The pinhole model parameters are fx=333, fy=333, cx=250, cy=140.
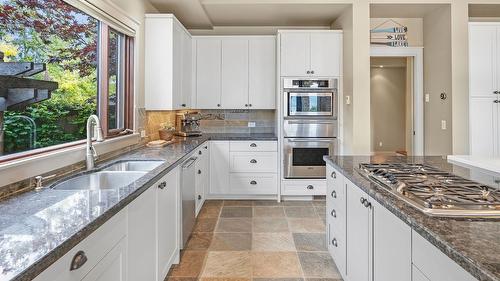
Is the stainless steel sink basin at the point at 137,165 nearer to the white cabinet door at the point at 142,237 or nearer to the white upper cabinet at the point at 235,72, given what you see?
the white cabinet door at the point at 142,237

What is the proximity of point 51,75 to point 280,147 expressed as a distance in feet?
9.75

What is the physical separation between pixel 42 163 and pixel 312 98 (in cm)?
334

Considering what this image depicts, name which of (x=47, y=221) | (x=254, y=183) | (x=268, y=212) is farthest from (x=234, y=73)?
(x=47, y=221)

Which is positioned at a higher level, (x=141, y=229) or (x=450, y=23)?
(x=450, y=23)

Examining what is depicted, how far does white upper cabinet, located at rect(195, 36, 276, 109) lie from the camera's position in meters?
4.81

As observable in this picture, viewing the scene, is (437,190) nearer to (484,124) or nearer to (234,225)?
(234,225)

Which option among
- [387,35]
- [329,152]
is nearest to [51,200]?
[329,152]

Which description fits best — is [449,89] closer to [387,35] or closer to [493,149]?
[493,149]

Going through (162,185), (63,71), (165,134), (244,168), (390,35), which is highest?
(390,35)

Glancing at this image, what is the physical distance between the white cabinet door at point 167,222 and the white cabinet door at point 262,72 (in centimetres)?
244

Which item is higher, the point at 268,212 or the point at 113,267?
the point at 113,267

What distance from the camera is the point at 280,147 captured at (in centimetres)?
457

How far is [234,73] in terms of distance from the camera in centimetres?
486

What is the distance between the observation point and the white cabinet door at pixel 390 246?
1.30m
